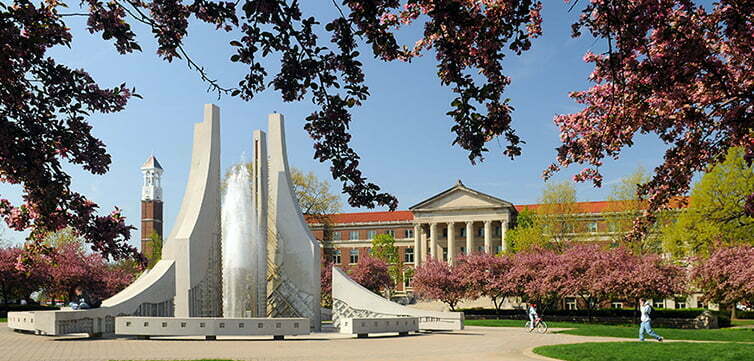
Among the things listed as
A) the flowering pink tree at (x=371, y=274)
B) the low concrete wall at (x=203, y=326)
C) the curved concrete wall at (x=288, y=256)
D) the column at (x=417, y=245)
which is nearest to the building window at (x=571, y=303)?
the column at (x=417, y=245)

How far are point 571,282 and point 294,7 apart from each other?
4179cm

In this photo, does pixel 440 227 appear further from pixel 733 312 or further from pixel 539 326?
pixel 539 326

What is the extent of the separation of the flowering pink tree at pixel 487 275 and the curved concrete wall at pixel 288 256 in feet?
72.2

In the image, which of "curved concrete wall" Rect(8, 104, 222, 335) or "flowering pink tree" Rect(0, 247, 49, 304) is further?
"flowering pink tree" Rect(0, 247, 49, 304)

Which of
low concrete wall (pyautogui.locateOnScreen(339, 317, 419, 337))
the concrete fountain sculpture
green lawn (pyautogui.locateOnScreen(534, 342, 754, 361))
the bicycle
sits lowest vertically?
the bicycle

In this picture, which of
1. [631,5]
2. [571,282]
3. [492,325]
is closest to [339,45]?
[631,5]

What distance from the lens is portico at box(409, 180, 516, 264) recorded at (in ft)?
270

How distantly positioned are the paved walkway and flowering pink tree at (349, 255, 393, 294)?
31042 millimetres

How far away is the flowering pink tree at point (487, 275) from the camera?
48.4 metres

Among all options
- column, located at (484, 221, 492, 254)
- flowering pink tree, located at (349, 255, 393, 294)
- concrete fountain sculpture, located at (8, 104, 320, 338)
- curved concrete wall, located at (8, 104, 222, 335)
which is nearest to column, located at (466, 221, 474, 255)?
column, located at (484, 221, 492, 254)

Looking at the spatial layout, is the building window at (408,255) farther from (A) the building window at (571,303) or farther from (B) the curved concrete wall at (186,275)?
(B) the curved concrete wall at (186,275)

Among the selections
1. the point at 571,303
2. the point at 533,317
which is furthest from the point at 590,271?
the point at 571,303

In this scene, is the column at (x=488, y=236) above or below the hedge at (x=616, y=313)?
above

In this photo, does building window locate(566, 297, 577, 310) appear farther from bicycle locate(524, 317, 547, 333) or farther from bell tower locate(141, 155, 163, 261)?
bell tower locate(141, 155, 163, 261)
